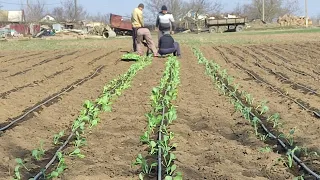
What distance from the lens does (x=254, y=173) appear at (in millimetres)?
4531

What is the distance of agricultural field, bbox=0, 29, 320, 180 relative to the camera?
4648 millimetres

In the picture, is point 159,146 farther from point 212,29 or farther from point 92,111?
point 212,29

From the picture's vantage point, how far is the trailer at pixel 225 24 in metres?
51.9

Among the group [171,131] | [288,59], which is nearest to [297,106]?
[171,131]

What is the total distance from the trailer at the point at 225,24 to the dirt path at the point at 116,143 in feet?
144

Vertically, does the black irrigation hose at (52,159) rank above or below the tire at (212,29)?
below

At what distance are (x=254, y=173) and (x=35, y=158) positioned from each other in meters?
2.12

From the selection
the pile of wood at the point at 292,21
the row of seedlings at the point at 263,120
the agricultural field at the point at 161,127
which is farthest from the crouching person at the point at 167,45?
the pile of wood at the point at 292,21

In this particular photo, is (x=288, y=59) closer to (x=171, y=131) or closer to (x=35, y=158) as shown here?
(x=171, y=131)

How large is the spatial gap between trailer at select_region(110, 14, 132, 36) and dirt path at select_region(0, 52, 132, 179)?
131ft

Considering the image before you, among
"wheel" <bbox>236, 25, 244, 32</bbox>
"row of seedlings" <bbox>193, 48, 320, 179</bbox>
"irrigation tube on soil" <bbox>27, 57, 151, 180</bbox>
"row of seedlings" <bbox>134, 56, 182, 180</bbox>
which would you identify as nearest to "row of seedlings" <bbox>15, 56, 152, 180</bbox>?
"irrigation tube on soil" <bbox>27, 57, 151, 180</bbox>

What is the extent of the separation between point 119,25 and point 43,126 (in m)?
43.6

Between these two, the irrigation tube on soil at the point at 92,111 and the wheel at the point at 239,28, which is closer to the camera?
the irrigation tube on soil at the point at 92,111

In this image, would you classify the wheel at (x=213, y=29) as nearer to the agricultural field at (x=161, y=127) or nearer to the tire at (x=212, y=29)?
the tire at (x=212, y=29)
